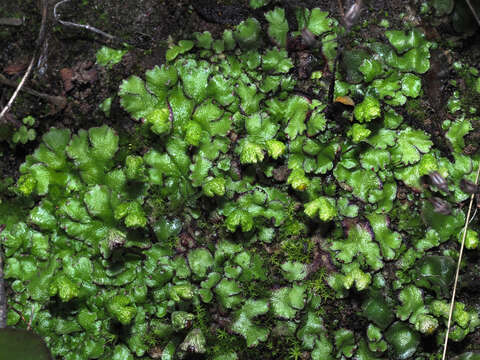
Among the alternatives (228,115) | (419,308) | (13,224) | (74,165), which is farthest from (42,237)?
(419,308)

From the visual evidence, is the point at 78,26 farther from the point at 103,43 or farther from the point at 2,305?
the point at 2,305

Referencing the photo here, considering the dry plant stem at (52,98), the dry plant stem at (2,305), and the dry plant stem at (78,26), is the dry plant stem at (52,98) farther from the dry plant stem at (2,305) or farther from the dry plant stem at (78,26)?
the dry plant stem at (2,305)

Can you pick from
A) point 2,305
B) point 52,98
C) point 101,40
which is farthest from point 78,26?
point 2,305

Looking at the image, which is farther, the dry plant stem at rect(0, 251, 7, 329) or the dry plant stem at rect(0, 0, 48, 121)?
the dry plant stem at rect(0, 0, 48, 121)

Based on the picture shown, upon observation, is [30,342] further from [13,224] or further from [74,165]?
[74,165]

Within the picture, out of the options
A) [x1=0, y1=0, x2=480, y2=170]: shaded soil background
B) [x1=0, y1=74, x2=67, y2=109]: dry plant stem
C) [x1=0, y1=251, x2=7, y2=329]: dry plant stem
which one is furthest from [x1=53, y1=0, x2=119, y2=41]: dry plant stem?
[x1=0, y1=251, x2=7, y2=329]: dry plant stem

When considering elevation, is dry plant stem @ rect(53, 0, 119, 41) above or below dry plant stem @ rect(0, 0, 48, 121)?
above

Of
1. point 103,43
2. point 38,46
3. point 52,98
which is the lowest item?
point 52,98

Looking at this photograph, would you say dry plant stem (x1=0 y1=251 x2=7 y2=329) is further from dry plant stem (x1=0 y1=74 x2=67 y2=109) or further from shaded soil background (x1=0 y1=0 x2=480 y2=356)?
dry plant stem (x1=0 y1=74 x2=67 y2=109)
